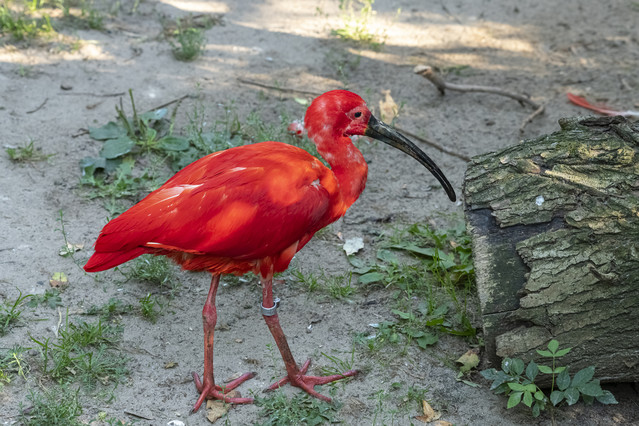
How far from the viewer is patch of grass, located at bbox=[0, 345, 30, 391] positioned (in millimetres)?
3068

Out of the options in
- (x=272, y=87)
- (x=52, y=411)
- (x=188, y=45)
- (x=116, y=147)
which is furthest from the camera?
(x=188, y=45)

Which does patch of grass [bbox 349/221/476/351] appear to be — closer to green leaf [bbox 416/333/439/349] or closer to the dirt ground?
green leaf [bbox 416/333/439/349]

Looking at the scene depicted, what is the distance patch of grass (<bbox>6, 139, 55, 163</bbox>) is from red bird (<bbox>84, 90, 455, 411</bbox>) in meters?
1.91

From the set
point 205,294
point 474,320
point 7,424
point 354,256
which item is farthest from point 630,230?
point 7,424

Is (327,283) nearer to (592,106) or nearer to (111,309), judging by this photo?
(111,309)

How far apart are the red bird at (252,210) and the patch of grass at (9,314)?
2.28ft

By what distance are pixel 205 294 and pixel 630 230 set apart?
2.29 m

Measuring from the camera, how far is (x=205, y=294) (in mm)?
3877

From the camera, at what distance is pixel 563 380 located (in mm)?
2947

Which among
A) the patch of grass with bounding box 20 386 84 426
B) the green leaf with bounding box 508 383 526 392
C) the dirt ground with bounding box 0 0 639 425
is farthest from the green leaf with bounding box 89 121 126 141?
the green leaf with bounding box 508 383 526 392

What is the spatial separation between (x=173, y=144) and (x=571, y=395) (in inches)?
124

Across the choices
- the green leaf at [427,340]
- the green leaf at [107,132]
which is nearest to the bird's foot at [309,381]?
the green leaf at [427,340]

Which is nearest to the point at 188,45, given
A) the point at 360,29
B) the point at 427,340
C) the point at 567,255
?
the point at 360,29

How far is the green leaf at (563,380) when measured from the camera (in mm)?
2941
